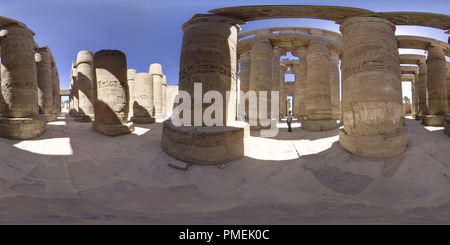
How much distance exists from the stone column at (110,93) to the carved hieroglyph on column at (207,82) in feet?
9.19

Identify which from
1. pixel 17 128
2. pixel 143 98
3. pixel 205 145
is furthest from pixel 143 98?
pixel 205 145

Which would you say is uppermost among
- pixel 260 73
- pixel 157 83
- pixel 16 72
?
pixel 157 83

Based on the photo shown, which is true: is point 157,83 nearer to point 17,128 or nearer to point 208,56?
point 17,128

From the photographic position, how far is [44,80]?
33.5 feet

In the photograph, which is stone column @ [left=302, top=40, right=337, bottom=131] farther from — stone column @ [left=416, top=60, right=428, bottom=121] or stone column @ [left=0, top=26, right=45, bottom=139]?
stone column @ [left=0, top=26, right=45, bottom=139]

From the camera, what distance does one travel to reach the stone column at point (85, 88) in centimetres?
1045

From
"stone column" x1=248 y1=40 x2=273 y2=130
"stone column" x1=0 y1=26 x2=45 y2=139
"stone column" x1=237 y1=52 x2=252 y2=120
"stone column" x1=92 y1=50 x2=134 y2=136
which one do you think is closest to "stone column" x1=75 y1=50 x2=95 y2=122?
"stone column" x1=0 y1=26 x2=45 y2=139

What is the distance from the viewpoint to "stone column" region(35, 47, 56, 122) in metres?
9.98

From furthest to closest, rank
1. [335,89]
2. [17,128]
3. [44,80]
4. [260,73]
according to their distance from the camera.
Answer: [335,89]
[44,80]
[260,73]
[17,128]

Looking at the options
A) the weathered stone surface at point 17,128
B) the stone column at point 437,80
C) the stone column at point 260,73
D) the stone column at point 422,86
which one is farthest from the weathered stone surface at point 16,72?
the stone column at point 422,86

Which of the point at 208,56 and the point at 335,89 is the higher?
the point at 335,89

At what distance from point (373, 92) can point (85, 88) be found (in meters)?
13.8

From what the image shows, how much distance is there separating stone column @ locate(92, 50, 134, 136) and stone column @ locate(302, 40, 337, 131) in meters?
8.43
